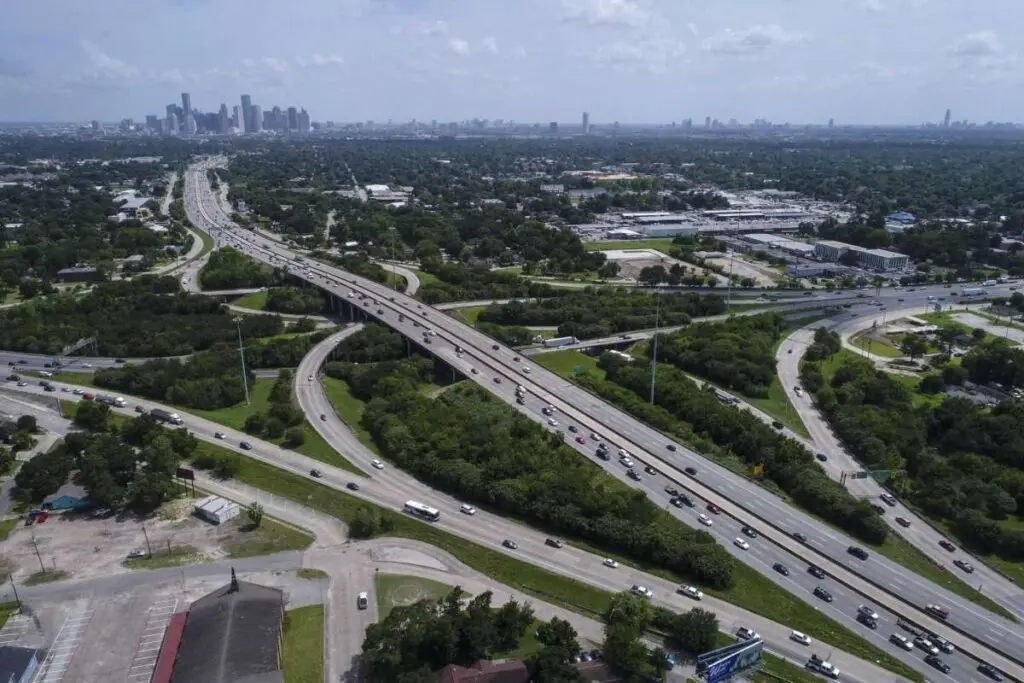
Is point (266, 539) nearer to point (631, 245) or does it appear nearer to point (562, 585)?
point (562, 585)

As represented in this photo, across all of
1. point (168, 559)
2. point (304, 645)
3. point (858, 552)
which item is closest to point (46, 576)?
point (168, 559)

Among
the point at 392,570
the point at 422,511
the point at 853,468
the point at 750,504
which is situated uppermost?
the point at 750,504

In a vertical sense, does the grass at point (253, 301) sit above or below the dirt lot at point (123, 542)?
above

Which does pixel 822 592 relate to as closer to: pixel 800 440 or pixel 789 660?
pixel 789 660

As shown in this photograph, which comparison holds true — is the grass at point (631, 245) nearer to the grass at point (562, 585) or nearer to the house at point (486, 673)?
the grass at point (562, 585)

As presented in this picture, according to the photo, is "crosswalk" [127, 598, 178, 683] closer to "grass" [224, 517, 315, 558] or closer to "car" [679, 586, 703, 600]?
"grass" [224, 517, 315, 558]

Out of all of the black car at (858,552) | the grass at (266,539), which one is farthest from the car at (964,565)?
the grass at (266,539)

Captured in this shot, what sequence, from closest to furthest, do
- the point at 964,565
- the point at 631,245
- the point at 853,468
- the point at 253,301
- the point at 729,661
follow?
the point at 729,661
the point at 964,565
the point at 853,468
the point at 253,301
the point at 631,245
